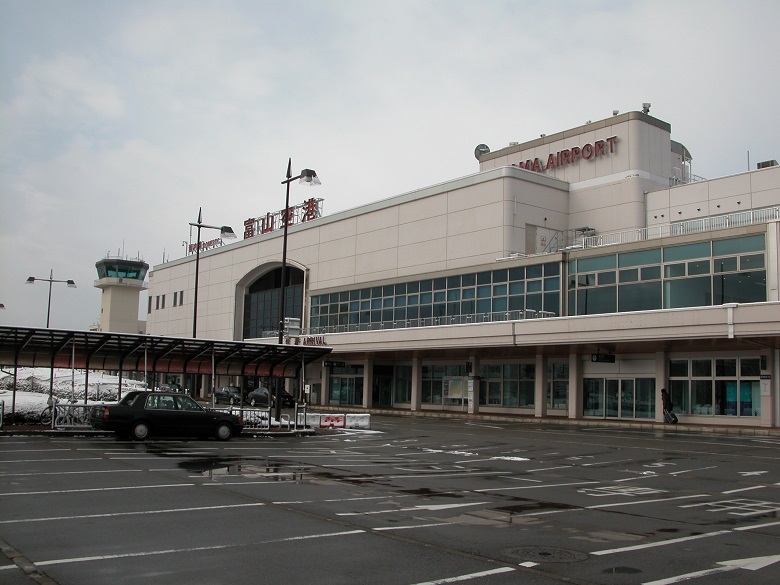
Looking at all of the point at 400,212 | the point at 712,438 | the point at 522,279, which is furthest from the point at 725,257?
the point at 400,212

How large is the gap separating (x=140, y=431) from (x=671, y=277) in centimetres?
2527

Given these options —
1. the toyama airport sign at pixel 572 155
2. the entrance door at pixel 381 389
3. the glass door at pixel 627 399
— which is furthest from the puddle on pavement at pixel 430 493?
the entrance door at pixel 381 389

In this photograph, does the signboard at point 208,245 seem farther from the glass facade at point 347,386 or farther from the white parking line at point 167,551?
the white parking line at point 167,551

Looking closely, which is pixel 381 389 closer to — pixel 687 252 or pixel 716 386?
pixel 716 386

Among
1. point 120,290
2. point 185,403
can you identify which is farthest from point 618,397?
point 120,290

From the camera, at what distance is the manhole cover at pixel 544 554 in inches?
325

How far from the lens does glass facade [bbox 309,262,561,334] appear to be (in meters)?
42.1

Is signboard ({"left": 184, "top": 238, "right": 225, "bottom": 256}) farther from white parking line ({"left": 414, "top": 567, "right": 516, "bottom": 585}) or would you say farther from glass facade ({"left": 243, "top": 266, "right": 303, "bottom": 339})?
white parking line ({"left": 414, "top": 567, "right": 516, "bottom": 585})

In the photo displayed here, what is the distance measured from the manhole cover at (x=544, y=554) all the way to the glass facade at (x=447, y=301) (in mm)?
32882

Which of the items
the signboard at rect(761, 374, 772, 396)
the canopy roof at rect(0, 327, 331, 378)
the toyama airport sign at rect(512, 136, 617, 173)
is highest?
the toyama airport sign at rect(512, 136, 617, 173)

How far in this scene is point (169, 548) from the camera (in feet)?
27.9

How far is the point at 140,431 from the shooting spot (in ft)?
75.5

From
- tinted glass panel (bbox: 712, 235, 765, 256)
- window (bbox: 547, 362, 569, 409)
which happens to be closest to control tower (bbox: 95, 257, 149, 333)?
window (bbox: 547, 362, 569, 409)

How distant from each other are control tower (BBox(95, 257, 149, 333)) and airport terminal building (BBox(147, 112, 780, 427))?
118 feet
